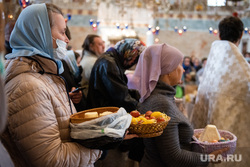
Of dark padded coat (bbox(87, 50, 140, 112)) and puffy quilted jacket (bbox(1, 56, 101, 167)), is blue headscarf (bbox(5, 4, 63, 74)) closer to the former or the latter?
puffy quilted jacket (bbox(1, 56, 101, 167))

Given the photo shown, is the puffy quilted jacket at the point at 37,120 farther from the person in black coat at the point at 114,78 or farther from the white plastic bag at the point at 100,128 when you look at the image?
the person in black coat at the point at 114,78

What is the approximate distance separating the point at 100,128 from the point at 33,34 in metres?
0.74

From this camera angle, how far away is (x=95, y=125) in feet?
5.50

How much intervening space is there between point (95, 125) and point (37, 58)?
573mm

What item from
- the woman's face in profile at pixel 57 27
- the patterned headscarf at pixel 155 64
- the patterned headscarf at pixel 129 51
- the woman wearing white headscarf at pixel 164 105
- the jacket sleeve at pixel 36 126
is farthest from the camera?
the patterned headscarf at pixel 129 51

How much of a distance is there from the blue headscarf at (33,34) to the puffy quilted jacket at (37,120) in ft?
0.19

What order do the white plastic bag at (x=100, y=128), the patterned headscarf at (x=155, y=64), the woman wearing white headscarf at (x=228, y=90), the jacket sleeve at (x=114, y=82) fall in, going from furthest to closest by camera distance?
the jacket sleeve at (x=114, y=82) < the woman wearing white headscarf at (x=228, y=90) < the patterned headscarf at (x=155, y=64) < the white plastic bag at (x=100, y=128)

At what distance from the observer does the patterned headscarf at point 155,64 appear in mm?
2445

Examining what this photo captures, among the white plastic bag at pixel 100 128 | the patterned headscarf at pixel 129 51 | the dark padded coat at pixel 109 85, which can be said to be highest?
the patterned headscarf at pixel 129 51

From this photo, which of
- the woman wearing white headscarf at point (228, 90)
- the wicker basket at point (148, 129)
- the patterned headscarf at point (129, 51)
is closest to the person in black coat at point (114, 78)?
the patterned headscarf at point (129, 51)

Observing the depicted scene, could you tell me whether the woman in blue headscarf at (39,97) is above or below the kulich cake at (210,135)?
above

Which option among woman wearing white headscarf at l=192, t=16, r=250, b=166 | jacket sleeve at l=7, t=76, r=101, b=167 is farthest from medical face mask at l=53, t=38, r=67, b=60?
woman wearing white headscarf at l=192, t=16, r=250, b=166

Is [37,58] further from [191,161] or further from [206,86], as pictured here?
[206,86]

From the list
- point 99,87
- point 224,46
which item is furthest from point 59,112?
point 224,46
